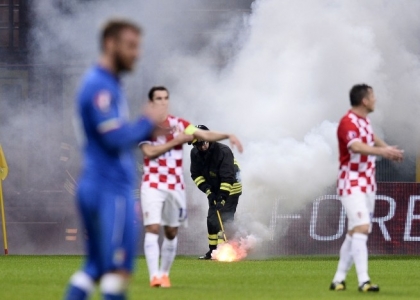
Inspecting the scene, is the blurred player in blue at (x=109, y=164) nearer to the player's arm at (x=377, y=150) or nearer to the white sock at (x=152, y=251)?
the player's arm at (x=377, y=150)

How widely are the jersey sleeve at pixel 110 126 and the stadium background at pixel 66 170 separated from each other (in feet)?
41.3

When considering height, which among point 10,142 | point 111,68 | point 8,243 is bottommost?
point 8,243

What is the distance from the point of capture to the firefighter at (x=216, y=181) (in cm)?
1770

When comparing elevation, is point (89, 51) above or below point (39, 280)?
above

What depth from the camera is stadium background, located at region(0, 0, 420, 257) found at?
63.1 feet

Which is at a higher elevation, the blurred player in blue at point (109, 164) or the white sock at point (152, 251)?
the blurred player in blue at point (109, 164)

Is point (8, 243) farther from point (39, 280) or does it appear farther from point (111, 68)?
point (111, 68)

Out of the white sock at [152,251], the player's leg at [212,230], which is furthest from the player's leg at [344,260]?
the player's leg at [212,230]

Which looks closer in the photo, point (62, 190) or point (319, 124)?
point (319, 124)

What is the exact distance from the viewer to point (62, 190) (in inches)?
875

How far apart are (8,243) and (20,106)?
14.7 ft

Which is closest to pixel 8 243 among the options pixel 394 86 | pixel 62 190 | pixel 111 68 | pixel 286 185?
pixel 62 190

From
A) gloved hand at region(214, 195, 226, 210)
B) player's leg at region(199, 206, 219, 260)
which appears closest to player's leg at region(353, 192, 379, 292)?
player's leg at region(199, 206, 219, 260)

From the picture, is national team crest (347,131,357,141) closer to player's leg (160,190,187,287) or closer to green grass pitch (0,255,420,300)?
green grass pitch (0,255,420,300)
